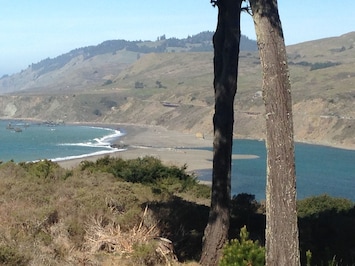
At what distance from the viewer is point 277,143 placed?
4.91 m

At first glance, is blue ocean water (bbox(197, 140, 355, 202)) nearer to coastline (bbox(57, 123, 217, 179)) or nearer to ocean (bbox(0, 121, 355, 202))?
ocean (bbox(0, 121, 355, 202))

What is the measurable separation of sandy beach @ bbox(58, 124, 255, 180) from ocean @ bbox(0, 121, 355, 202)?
2.67 metres

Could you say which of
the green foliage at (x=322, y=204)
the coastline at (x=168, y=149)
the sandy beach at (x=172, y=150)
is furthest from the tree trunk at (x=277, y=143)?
the coastline at (x=168, y=149)

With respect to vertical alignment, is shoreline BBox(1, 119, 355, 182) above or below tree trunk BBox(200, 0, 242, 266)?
below

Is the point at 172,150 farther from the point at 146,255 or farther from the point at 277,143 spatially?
the point at 277,143

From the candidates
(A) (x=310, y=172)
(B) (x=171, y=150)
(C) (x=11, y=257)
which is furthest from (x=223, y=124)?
(B) (x=171, y=150)

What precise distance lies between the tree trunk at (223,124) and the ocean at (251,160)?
97.9 feet

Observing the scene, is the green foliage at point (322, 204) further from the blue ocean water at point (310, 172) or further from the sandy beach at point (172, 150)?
the sandy beach at point (172, 150)

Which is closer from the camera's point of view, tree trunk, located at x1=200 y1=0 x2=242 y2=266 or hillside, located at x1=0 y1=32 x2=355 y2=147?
tree trunk, located at x1=200 y1=0 x2=242 y2=266

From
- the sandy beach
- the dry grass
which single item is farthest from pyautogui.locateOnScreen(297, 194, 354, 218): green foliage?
the sandy beach

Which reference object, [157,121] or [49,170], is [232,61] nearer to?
[49,170]

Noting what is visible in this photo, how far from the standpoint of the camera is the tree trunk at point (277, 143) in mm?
4762

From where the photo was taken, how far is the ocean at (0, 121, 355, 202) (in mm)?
44125

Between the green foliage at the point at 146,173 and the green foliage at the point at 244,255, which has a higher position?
the green foliage at the point at 244,255
